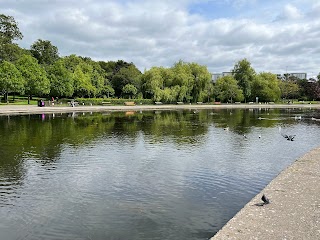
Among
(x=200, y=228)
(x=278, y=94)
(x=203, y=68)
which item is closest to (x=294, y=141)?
(x=200, y=228)

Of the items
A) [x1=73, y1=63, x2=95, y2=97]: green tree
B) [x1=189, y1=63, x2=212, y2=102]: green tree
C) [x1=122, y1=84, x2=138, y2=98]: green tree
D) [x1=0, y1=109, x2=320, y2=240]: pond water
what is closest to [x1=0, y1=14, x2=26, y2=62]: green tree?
[x1=73, y1=63, x2=95, y2=97]: green tree

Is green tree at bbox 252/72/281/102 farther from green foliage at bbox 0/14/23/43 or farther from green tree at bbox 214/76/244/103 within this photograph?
green foliage at bbox 0/14/23/43

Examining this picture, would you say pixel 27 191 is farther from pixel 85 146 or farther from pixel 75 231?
pixel 85 146

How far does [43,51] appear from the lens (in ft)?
365

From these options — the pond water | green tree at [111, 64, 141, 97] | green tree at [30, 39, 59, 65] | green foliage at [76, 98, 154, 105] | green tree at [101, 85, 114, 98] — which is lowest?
the pond water

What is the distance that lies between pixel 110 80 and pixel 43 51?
2388cm

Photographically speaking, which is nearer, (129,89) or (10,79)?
(10,79)

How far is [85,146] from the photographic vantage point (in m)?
22.0

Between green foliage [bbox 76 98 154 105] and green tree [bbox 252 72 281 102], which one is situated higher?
green tree [bbox 252 72 281 102]

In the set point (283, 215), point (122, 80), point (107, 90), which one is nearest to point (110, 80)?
point (122, 80)

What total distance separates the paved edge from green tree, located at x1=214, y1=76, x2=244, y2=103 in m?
88.8

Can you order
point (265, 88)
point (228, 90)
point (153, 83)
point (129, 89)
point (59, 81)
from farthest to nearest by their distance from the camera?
point (265, 88), point (228, 90), point (129, 89), point (153, 83), point (59, 81)

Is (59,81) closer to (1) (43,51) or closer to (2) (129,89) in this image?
(2) (129,89)

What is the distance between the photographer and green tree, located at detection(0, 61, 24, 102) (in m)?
65.2
